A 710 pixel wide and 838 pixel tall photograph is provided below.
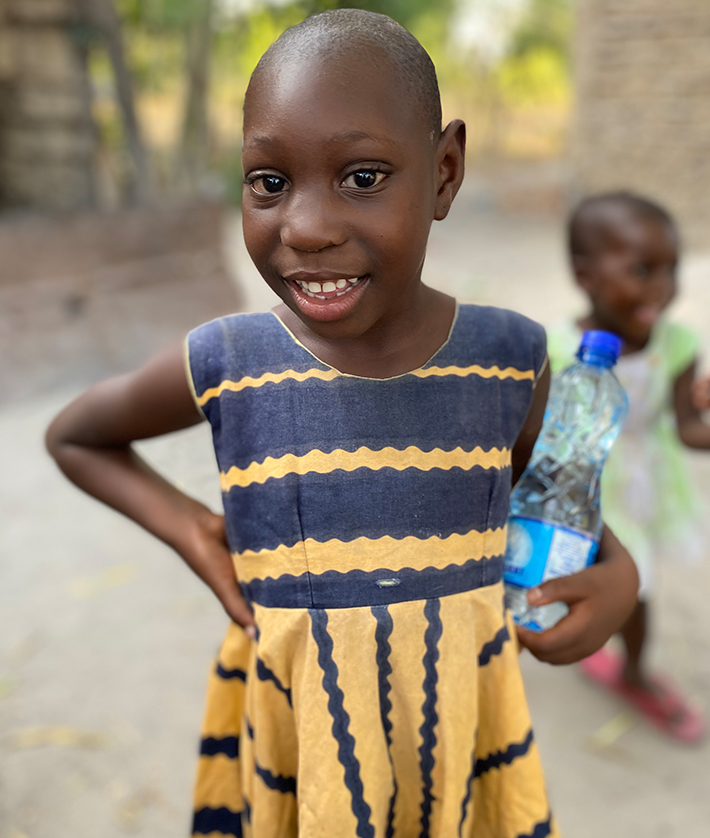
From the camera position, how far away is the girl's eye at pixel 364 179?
29.8 inches

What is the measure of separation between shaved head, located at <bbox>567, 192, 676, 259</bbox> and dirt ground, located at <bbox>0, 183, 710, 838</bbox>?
1.05m

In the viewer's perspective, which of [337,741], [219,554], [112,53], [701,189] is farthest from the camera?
[701,189]

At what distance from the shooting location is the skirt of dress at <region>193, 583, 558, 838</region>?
2.98ft

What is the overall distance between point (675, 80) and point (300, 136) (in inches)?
213

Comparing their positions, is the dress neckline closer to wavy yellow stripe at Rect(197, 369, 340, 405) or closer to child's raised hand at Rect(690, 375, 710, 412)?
wavy yellow stripe at Rect(197, 369, 340, 405)

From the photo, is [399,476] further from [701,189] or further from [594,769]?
[701,189]

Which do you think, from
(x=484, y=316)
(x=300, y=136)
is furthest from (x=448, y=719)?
(x=300, y=136)

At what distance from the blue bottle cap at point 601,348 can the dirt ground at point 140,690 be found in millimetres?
697

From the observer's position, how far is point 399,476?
0.92 metres

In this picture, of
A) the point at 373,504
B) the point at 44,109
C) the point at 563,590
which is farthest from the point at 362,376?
the point at 44,109

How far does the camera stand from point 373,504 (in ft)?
3.00

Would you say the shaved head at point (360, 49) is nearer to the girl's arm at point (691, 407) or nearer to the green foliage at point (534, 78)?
the girl's arm at point (691, 407)

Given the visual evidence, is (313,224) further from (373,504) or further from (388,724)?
(388,724)

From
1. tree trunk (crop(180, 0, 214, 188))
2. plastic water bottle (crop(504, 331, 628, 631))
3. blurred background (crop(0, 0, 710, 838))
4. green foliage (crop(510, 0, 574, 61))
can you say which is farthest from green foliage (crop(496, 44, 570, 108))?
plastic water bottle (crop(504, 331, 628, 631))
